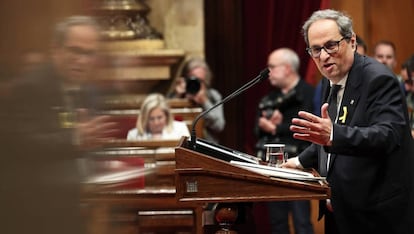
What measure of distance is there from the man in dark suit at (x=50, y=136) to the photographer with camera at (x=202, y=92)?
531 centimetres

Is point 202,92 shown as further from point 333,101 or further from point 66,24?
point 66,24

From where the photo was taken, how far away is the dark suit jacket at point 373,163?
2789mm

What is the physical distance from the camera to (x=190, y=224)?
4656 millimetres

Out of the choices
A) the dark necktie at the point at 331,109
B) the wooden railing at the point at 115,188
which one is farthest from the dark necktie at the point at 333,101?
the wooden railing at the point at 115,188

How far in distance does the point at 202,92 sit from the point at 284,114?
89 centimetres

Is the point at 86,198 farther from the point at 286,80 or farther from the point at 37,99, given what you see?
the point at 286,80

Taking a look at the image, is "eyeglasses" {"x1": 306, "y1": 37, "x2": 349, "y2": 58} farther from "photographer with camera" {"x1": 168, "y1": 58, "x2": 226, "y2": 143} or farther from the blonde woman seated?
"photographer with camera" {"x1": 168, "y1": 58, "x2": 226, "y2": 143}

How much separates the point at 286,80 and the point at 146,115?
954mm

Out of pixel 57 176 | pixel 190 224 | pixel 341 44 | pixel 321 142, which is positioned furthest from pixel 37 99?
pixel 190 224

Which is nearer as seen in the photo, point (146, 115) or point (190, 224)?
point (190, 224)

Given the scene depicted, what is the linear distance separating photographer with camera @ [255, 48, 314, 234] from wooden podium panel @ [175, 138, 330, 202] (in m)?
2.07

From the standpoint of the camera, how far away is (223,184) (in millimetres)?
2725

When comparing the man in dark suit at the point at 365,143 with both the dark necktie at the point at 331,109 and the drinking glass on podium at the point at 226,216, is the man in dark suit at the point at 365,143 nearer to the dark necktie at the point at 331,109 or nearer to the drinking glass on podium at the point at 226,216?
the dark necktie at the point at 331,109

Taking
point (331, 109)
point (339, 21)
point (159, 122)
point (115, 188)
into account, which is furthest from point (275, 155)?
point (115, 188)
